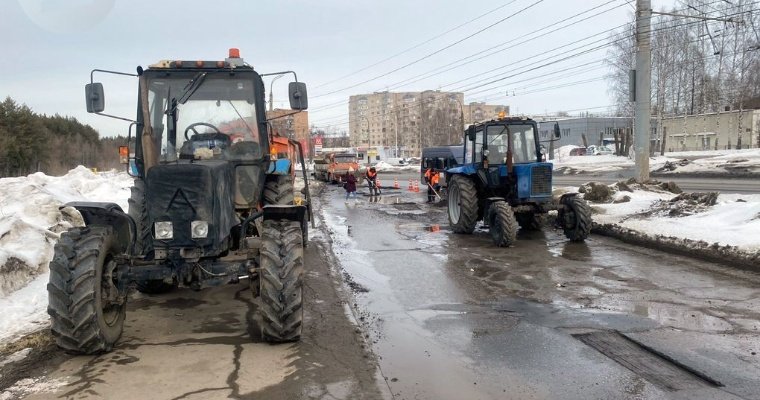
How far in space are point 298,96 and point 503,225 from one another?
5262 mm

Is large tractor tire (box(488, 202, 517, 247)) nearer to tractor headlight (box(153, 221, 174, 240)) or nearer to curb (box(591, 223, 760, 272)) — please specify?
curb (box(591, 223, 760, 272))

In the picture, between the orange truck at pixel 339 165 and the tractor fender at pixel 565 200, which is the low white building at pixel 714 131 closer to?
the orange truck at pixel 339 165

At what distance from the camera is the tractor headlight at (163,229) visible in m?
5.02

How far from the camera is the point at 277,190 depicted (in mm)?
7676

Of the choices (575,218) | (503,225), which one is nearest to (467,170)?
(503,225)

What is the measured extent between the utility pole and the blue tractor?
221 inches

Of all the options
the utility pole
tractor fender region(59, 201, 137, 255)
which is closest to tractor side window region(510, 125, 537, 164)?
the utility pole

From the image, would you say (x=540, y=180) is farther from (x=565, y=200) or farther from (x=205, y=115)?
(x=205, y=115)

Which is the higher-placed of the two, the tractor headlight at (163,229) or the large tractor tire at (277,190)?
the large tractor tire at (277,190)

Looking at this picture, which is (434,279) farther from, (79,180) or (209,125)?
(79,180)

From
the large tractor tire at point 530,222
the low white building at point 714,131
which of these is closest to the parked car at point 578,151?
the low white building at point 714,131

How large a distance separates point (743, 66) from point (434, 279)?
47.6 metres

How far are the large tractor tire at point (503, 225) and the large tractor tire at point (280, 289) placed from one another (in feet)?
20.1

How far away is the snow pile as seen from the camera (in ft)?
30.5
